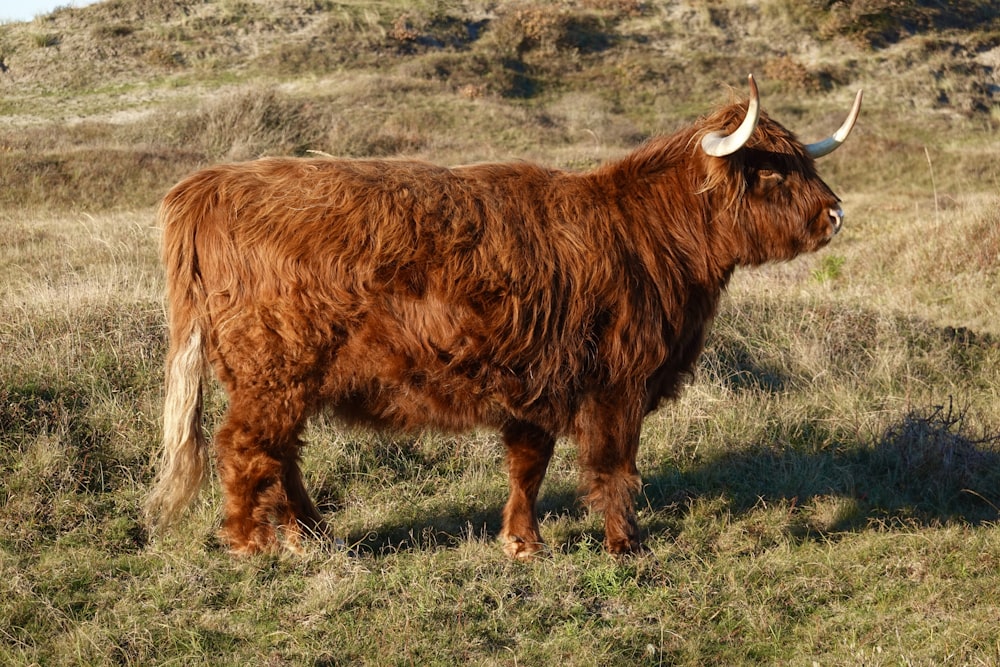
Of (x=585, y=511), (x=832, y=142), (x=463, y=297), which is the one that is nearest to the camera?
(x=463, y=297)

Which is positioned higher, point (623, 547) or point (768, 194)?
point (768, 194)

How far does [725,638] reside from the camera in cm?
407

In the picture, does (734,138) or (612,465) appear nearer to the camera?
(734,138)

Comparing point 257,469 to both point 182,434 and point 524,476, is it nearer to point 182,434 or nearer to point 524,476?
point 182,434

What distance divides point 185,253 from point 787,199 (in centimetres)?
298

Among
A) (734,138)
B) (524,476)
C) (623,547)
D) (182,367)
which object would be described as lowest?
(623,547)

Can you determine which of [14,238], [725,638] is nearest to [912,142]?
[14,238]

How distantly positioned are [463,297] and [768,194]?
176 centimetres

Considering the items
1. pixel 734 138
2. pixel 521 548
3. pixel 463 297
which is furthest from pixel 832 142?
pixel 521 548

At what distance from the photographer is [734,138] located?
4.50m

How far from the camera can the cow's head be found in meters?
4.79

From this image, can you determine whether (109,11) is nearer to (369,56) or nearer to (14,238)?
(369,56)

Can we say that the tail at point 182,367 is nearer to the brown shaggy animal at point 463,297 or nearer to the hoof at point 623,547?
the brown shaggy animal at point 463,297

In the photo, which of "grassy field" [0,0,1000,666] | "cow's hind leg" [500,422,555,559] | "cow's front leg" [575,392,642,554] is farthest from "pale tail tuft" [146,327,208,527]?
"cow's front leg" [575,392,642,554]
